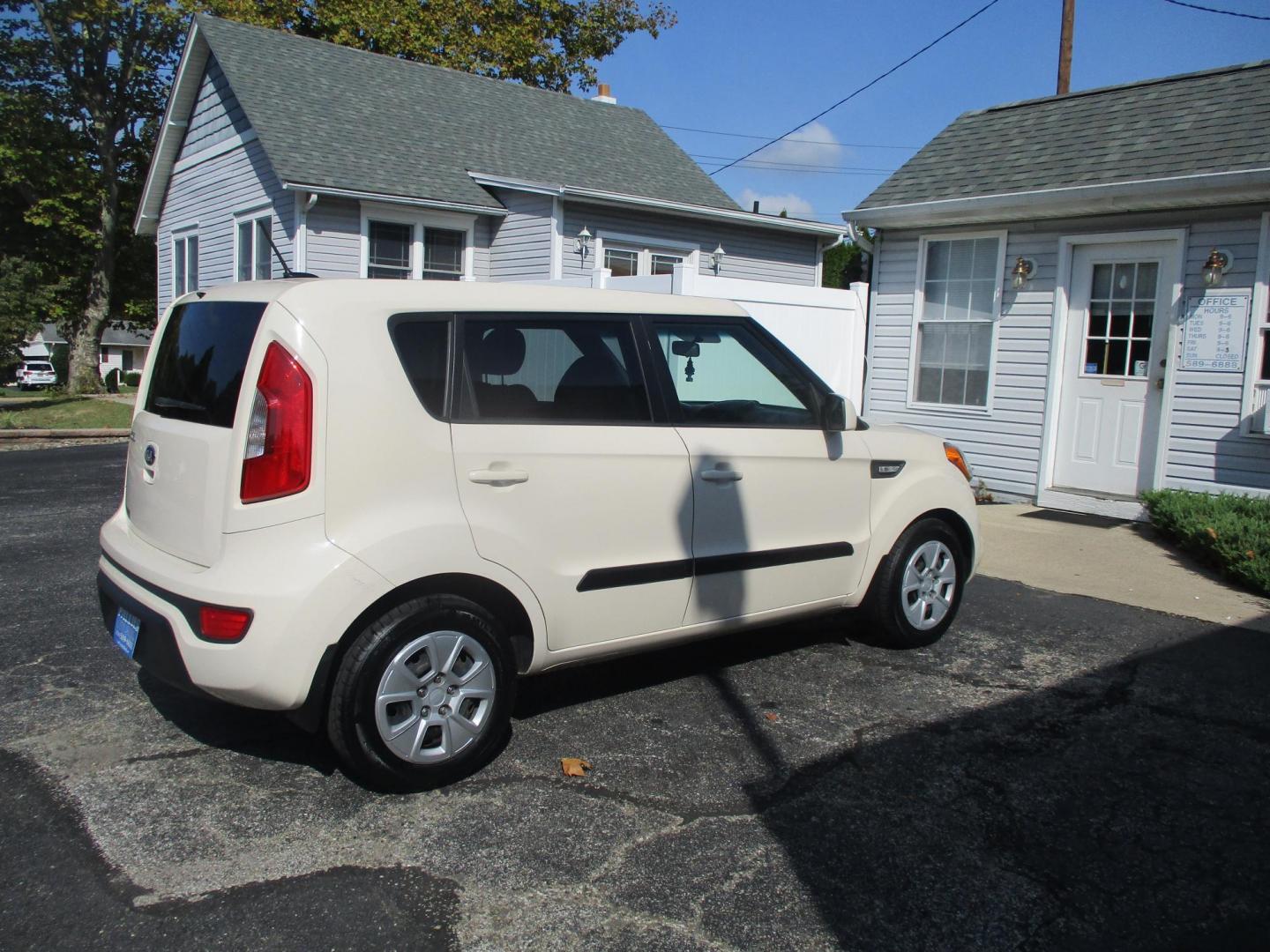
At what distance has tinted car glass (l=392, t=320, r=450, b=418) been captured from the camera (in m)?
3.70

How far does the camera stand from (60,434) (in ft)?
52.7

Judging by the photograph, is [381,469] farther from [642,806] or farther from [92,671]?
[92,671]

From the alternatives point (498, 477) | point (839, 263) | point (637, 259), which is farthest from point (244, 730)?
point (839, 263)

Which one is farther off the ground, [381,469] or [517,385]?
[517,385]

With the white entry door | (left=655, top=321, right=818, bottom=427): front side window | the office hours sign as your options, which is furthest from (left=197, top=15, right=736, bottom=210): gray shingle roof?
(left=655, top=321, right=818, bottom=427): front side window

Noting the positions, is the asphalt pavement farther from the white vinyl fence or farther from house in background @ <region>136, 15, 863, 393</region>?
house in background @ <region>136, 15, 863, 393</region>

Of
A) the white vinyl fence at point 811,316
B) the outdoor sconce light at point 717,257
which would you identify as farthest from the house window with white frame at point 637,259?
the white vinyl fence at point 811,316

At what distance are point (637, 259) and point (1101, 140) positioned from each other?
29.5 ft

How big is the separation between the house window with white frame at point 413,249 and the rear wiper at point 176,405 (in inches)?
472

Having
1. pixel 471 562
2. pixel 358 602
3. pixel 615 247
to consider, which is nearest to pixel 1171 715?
pixel 471 562

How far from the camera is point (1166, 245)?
9.13 m

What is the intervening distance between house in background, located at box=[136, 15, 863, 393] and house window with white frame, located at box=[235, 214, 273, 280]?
42 mm

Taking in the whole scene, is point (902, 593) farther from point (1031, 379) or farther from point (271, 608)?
point (1031, 379)

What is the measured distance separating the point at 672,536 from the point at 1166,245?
6882 mm
